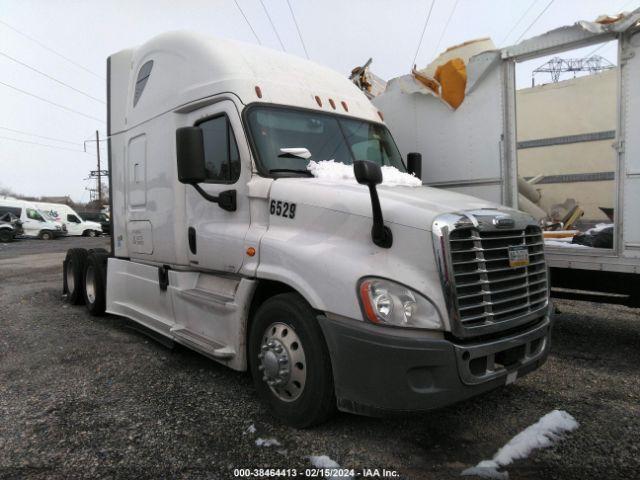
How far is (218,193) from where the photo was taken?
4051 millimetres

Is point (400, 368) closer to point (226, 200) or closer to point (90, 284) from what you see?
point (226, 200)

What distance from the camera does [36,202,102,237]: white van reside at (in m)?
31.8

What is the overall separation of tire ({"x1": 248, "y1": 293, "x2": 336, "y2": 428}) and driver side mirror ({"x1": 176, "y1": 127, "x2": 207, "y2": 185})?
46.4 inches

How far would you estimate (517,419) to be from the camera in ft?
11.5

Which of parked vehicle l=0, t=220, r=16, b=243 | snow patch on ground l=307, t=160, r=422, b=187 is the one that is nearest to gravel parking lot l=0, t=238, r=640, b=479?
snow patch on ground l=307, t=160, r=422, b=187

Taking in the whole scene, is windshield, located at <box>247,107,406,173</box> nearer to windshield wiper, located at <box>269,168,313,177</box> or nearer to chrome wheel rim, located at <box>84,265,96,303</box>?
windshield wiper, located at <box>269,168,313,177</box>

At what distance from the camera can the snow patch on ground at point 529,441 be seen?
2.82 metres

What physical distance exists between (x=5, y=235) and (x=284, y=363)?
97.3 feet

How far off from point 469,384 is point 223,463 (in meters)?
1.57

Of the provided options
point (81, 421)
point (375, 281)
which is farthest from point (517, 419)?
point (81, 421)

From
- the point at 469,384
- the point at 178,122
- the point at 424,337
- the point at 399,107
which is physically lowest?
the point at 469,384

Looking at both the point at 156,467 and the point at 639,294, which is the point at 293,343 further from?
the point at 639,294

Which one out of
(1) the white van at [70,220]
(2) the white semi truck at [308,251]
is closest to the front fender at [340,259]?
(2) the white semi truck at [308,251]

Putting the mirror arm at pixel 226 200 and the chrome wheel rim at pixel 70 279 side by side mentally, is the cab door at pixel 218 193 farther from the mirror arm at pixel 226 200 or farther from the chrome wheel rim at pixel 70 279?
the chrome wheel rim at pixel 70 279
